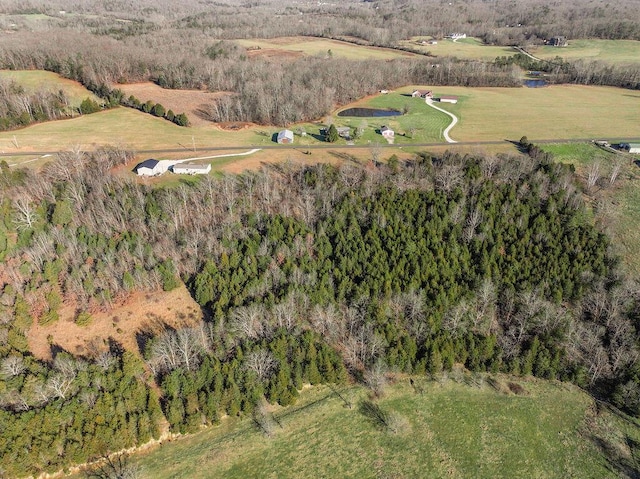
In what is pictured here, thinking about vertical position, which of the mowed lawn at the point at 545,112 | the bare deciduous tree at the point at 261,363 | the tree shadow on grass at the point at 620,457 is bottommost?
the tree shadow on grass at the point at 620,457

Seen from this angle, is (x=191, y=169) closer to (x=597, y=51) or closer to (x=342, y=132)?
(x=342, y=132)

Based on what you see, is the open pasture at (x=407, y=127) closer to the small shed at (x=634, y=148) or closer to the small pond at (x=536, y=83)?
the small shed at (x=634, y=148)

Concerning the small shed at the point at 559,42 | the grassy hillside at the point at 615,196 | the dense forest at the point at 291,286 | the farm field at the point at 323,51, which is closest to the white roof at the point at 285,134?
the dense forest at the point at 291,286

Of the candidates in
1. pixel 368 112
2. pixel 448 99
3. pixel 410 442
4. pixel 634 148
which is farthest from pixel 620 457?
pixel 448 99

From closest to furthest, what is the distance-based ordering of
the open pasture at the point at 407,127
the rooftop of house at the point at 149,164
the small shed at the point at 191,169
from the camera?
the rooftop of house at the point at 149,164 → the small shed at the point at 191,169 → the open pasture at the point at 407,127

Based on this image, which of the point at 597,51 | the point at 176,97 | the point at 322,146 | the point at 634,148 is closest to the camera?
the point at 634,148

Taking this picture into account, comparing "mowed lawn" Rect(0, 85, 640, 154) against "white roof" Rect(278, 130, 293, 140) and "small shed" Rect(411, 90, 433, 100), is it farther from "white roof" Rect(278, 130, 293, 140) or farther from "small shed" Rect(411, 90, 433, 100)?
"small shed" Rect(411, 90, 433, 100)

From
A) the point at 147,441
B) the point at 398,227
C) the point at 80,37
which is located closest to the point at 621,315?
the point at 398,227
